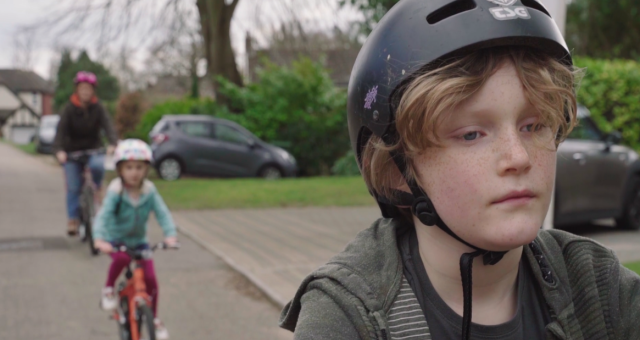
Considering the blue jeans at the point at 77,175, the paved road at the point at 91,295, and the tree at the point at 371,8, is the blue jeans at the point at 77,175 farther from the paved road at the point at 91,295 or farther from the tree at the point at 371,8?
the tree at the point at 371,8

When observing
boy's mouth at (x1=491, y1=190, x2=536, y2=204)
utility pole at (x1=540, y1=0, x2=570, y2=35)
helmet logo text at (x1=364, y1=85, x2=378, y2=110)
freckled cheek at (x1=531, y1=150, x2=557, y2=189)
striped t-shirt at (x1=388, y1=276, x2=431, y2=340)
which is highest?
utility pole at (x1=540, y1=0, x2=570, y2=35)

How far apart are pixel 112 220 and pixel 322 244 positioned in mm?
4172

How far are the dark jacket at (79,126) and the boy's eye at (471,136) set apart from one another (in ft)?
26.8

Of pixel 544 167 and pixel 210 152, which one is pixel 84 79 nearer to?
pixel 544 167

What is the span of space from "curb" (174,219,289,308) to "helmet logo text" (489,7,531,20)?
4.72m

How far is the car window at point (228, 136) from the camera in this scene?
19.0m

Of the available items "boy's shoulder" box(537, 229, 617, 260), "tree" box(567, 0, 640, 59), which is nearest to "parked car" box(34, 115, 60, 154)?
"tree" box(567, 0, 640, 59)

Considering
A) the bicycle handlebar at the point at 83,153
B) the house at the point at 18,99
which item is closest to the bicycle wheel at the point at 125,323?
the bicycle handlebar at the point at 83,153

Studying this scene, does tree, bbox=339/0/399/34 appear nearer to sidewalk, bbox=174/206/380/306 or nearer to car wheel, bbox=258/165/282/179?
sidewalk, bbox=174/206/380/306

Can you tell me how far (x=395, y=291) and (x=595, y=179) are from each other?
8.42 m

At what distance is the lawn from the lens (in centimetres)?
1329

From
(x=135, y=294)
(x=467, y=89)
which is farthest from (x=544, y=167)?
(x=135, y=294)

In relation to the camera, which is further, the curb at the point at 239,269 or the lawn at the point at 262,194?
the lawn at the point at 262,194

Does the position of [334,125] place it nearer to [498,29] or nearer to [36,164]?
[36,164]
